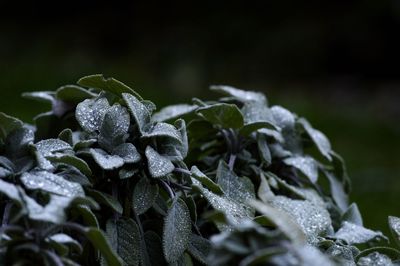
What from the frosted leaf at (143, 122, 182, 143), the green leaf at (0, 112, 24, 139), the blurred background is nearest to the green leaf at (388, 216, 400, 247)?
the frosted leaf at (143, 122, 182, 143)

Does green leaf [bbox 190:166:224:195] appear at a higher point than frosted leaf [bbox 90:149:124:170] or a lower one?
lower

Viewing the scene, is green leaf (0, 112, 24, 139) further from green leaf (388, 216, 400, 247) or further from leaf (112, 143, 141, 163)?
green leaf (388, 216, 400, 247)

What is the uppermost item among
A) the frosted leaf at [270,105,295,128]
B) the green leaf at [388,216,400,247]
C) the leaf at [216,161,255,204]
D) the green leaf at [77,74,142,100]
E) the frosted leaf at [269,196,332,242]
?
the green leaf at [77,74,142,100]

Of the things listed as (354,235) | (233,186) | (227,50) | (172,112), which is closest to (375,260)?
(354,235)

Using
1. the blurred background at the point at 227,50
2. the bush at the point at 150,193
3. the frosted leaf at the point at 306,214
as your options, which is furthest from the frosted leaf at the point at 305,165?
the blurred background at the point at 227,50

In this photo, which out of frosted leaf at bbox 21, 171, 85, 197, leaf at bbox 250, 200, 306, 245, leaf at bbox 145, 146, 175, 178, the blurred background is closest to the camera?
leaf at bbox 250, 200, 306, 245

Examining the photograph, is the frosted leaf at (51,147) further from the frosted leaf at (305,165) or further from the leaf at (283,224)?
the frosted leaf at (305,165)

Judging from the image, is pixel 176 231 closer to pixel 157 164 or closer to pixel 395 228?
pixel 157 164

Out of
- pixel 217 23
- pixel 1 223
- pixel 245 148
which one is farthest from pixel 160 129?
pixel 217 23
